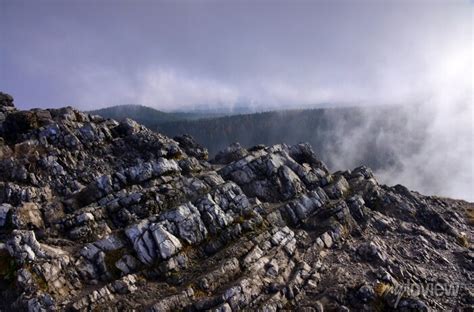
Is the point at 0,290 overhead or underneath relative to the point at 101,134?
underneath

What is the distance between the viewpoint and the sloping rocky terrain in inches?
1551

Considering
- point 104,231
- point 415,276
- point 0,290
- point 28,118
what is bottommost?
point 415,276

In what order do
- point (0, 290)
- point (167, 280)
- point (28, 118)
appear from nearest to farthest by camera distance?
point (0, 290) < point (167, 280) < point (28, 118)

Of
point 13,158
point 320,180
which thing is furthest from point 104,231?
point 320,180

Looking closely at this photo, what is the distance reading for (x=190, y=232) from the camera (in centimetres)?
4716

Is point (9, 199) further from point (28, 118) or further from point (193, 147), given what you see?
point (193, 147)

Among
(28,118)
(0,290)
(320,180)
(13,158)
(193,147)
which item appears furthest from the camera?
(193,147)

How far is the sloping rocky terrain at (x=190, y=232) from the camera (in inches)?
1551

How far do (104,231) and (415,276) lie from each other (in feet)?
132

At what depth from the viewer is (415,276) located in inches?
1925

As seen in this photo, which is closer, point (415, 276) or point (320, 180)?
point (415, 276)

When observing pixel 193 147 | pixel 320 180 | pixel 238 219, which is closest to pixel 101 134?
pixel 193 147

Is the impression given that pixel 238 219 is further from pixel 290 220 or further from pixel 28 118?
pixel 28 118

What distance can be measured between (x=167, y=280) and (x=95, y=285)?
24.8ft
